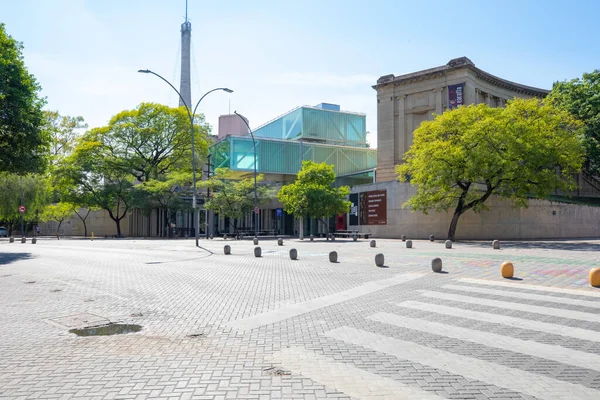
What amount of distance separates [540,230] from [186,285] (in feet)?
115

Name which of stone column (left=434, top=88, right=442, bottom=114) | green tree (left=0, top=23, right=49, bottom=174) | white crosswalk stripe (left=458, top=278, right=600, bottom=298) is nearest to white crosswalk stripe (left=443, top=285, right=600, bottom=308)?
white crosswalk stripe (left=458, top=278, right=600, bottom=298)

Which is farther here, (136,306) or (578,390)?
(136,306)

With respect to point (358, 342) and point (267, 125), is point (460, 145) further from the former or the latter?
point (267, 125)

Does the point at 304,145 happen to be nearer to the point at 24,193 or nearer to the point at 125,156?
the point at 125,156

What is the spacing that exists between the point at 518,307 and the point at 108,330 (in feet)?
23.2

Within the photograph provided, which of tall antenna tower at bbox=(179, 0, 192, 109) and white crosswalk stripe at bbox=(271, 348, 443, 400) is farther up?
tall antenna tower at bbox=(179, 0, 192, 109)

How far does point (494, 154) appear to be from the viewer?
2920 centimetres

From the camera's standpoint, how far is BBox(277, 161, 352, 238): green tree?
3600cm

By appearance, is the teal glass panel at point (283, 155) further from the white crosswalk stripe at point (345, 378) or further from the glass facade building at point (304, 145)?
the white crosswalk stripe at point (345, 378)

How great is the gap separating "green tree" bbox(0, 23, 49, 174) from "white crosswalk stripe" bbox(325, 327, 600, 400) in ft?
72.2

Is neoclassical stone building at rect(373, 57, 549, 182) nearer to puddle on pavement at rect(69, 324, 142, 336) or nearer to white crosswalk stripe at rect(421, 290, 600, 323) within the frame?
white crosswalk stripe at rect(421, 290, 600, 323)

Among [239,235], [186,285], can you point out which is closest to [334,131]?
[239,235]

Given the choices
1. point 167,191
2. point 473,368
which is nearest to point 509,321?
point 473,368

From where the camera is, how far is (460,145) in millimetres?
30688
